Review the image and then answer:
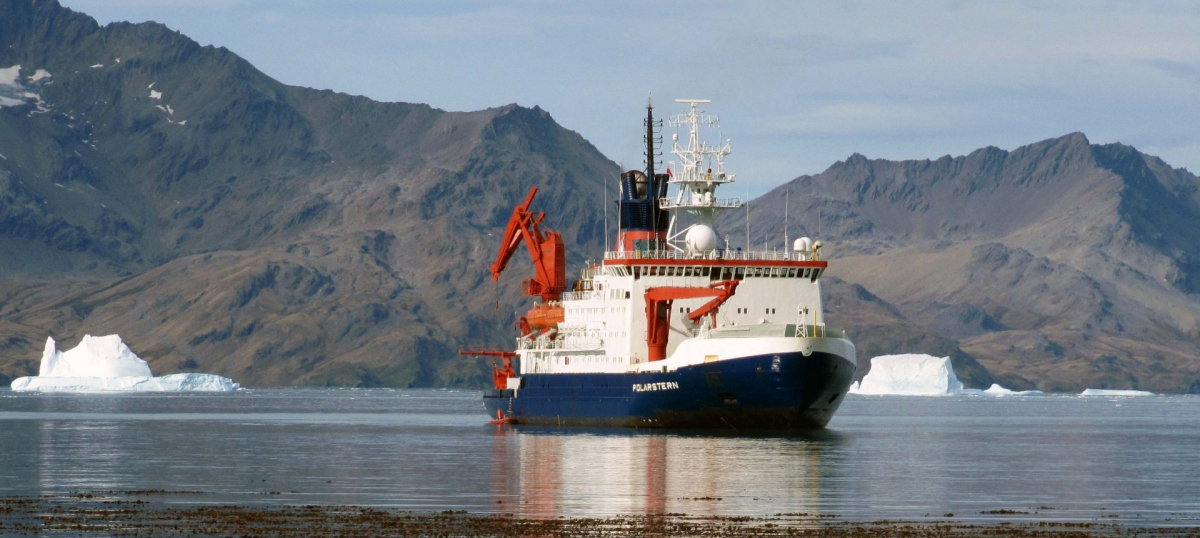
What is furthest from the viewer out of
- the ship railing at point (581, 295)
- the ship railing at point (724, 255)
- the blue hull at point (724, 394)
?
the ship railing at point (581, 295)

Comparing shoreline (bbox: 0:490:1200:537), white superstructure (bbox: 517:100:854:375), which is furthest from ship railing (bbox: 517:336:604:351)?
shoreline (bbox: 0:490:1200:537)

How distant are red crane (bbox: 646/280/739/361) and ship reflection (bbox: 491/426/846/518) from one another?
544cm

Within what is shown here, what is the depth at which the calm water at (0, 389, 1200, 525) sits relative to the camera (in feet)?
152

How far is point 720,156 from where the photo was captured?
96.1 meters

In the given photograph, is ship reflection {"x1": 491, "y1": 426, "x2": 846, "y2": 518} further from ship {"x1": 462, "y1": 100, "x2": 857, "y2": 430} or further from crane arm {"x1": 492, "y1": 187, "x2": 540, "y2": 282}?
crane arm {"x1": 492, "y1": 187, "x2": 540, "y2": 282}

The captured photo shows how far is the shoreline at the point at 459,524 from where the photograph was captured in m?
38.4

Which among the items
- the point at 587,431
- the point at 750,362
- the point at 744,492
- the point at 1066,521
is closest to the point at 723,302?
the point at 750,362

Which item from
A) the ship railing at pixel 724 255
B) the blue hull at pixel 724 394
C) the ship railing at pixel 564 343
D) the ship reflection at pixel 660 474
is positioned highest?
the ship railing at pixel 724 255

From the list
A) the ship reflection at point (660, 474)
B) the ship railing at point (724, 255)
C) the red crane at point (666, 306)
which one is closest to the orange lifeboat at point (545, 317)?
the ship railing at point (724, 255)

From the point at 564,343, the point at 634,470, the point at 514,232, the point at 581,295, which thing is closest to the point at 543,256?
the point at 514,232

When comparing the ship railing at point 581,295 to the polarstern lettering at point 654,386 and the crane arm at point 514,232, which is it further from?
the crane arm at point 514,232

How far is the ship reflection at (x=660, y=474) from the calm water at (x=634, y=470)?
0.30 feet

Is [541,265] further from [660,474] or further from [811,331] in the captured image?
[660,474]

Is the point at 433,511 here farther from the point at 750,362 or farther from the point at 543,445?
the point at 750,362
